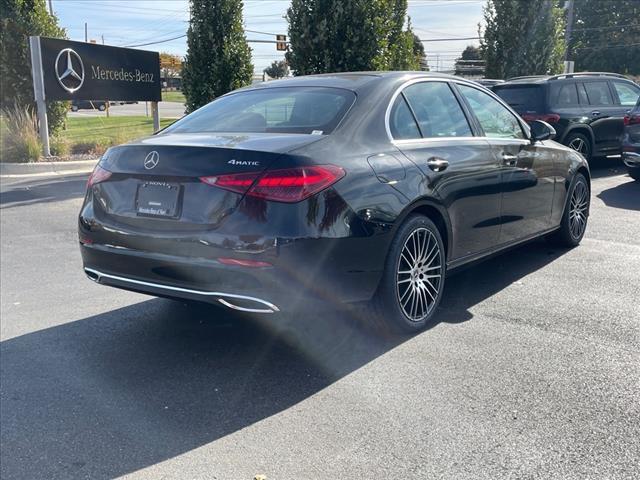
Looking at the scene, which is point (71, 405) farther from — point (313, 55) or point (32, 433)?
point (313, 55)

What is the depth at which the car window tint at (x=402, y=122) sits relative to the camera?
14.3 ft

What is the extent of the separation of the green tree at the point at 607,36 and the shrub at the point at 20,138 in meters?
46.6

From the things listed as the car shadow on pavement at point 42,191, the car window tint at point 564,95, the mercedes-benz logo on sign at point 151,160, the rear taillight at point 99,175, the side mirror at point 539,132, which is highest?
the car window tint at point 564,95

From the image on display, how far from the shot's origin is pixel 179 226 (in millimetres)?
3711

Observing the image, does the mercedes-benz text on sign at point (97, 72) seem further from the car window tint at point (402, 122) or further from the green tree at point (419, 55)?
the car window tint at point (402, 122)

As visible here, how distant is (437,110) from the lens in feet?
15.9

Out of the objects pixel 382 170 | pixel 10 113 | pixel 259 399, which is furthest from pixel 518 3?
pixel 259 399

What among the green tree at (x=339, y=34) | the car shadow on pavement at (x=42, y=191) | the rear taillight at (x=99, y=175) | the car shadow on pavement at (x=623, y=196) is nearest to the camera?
the rear taillight at (x=99, y=175)

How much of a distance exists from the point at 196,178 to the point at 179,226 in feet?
0.93

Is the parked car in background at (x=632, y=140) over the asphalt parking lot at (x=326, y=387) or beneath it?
over

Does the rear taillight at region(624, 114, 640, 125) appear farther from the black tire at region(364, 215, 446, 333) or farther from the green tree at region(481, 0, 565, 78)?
the green tree at region(481, 0, 565, 78)

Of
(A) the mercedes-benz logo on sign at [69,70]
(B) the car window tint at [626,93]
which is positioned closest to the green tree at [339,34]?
(B) the car window tint at [626,93]

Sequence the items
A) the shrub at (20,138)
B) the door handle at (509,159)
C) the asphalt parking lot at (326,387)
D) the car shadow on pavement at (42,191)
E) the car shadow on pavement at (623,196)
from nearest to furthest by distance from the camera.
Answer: the asphalt parking lot at (326,387) → the door handle at (509,159) → the car shadow on pavement at (623,196) → the car shadow on pavement at (42,191) → the shrub at (20,138)

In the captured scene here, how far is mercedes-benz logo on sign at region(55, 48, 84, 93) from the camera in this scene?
1457 cm
